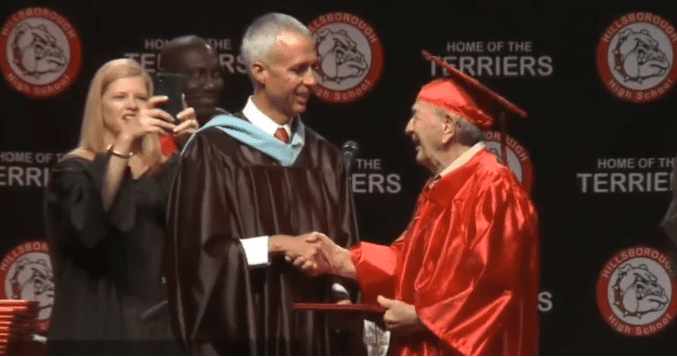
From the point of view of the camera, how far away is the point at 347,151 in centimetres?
434

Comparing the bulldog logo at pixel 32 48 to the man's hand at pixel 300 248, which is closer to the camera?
the man's hand at pixel 300 248

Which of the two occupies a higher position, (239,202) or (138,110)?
(138,110)

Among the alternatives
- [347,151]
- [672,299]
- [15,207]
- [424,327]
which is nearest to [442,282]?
[424,327]

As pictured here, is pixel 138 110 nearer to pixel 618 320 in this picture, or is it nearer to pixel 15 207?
pixel 15 207

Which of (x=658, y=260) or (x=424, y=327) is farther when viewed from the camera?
(x=658, y=260)

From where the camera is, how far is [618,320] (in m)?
4.39

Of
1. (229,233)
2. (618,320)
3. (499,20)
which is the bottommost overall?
(618,320)

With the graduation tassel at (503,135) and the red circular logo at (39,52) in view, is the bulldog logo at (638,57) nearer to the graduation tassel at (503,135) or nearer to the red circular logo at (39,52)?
the graduation tassel at (503,135)

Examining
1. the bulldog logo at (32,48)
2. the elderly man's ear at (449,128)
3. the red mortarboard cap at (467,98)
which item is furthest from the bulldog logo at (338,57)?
the bulldog logo at (32,48)

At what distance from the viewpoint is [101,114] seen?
432 cm

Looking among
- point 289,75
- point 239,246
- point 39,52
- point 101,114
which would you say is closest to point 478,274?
point 239,246

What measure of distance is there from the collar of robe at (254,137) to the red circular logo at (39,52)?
1.74 feet

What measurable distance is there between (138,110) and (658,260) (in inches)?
70.3

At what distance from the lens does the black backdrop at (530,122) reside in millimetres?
4340
